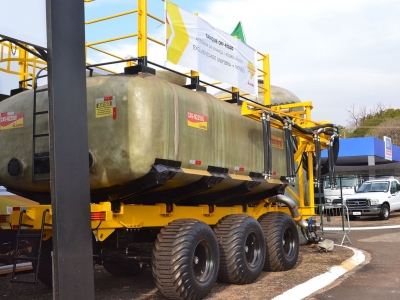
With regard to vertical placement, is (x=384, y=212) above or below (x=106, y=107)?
below

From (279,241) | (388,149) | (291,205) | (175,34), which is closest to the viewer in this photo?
(175,34)

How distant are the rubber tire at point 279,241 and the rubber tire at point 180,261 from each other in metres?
2.31

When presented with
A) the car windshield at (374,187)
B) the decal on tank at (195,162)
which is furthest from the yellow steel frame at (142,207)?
the car windshield at (374,187)

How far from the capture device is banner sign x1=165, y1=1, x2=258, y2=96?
26.0 ft

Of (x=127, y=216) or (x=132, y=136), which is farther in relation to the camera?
(x=127, y=216)

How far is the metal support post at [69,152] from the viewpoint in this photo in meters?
5.34

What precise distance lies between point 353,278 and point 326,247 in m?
3.13

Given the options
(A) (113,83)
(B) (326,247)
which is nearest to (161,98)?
(A) (113,83)

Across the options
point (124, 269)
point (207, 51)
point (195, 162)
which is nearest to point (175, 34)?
point (207, 51)

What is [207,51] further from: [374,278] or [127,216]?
[374,278]

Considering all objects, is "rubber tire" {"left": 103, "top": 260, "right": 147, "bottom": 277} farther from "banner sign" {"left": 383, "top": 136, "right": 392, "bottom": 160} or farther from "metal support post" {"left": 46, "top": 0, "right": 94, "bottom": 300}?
Answer: "banner sign" {"left": 383, "top": 136, "right": 392, "bottom": 160}

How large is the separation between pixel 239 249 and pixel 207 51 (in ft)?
10.6

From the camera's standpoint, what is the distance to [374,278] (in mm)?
9117

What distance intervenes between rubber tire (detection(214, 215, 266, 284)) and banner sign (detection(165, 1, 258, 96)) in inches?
97.6
